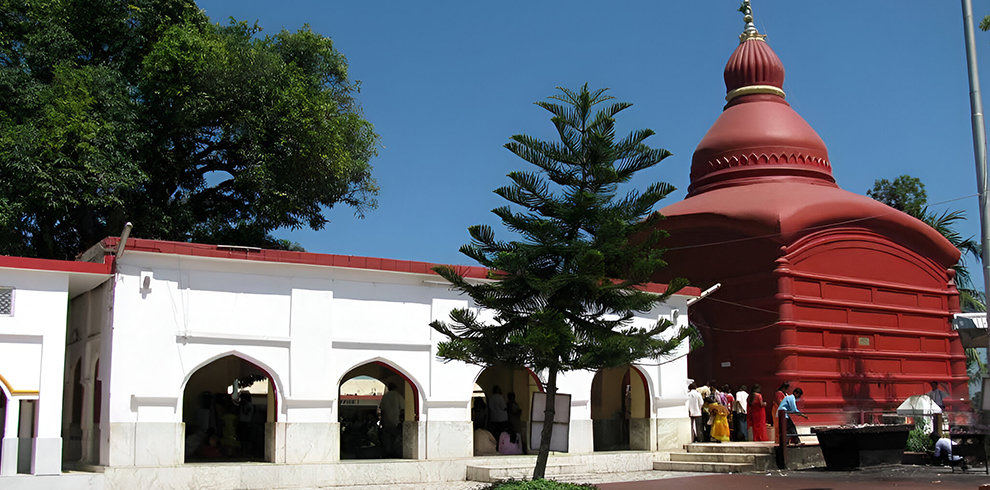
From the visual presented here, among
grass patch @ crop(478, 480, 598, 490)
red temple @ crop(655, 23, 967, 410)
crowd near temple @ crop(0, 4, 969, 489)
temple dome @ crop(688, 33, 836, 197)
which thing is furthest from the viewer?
temple dome @ crop(688, 33, 836, 197)

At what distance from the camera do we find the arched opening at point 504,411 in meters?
16.5

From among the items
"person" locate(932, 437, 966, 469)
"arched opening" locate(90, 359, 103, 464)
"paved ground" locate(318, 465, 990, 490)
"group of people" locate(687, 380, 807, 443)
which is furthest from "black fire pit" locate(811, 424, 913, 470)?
"arched opening" locate(90, 359, 103, 464)

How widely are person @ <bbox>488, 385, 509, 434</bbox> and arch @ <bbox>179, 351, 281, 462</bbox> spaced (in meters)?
3.93

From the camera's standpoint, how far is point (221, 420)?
17.0 metres

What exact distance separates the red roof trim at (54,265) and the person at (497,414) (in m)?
7.13

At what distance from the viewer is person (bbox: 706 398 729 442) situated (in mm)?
17266

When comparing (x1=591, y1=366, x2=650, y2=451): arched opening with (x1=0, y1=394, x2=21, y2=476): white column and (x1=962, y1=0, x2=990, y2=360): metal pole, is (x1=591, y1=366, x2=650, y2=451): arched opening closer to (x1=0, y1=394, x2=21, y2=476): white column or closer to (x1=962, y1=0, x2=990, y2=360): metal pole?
(x1=962, y1=0, x2=990, y2=360): metal pole

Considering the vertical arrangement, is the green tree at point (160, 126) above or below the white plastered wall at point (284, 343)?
above

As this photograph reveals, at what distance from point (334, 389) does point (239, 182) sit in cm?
806

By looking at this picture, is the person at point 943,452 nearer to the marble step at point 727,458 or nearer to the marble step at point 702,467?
the marble step at point 727,458

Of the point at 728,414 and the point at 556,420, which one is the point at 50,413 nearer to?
the point at 556,420

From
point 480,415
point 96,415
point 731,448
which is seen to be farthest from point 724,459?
point 96,415

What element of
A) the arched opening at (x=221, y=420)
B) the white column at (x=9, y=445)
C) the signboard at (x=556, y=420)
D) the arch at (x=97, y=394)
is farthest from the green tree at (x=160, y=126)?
the signboard at (x=556, y=420)

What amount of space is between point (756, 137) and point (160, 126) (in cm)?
1358
